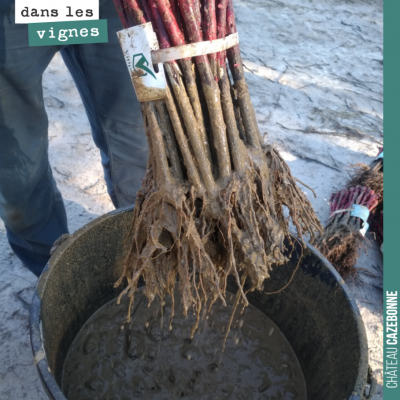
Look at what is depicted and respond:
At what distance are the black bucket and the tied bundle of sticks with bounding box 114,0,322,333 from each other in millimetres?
331

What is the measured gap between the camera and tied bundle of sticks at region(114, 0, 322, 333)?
3.55 feet

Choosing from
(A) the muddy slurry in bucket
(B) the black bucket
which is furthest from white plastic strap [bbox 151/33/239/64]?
(A) the muddy slurry in bucket

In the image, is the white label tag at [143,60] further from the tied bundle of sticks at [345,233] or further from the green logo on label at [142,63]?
the tied bundle of sticks at [345,233]

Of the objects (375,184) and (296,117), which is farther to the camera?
(296,117)

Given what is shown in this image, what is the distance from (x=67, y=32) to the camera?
1420 mm

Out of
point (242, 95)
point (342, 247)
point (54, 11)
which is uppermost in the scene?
point (54, 11)

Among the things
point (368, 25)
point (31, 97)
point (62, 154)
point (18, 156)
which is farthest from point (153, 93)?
point (368, 25)

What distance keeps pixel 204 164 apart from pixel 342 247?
129 centimetres

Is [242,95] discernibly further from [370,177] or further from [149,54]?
[370,177]

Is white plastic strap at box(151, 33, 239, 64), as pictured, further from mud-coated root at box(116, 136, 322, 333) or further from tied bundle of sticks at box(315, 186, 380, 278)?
tied bundle of sticks at box(315, 186, 380, 278)

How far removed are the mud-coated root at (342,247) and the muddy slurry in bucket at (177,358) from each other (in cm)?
53

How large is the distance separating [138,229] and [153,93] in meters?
0.43

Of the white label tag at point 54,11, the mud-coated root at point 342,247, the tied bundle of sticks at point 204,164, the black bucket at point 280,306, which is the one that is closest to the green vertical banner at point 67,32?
the white label tag at point 54,11

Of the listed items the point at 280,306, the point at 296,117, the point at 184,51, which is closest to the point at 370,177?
the point at 296,117
